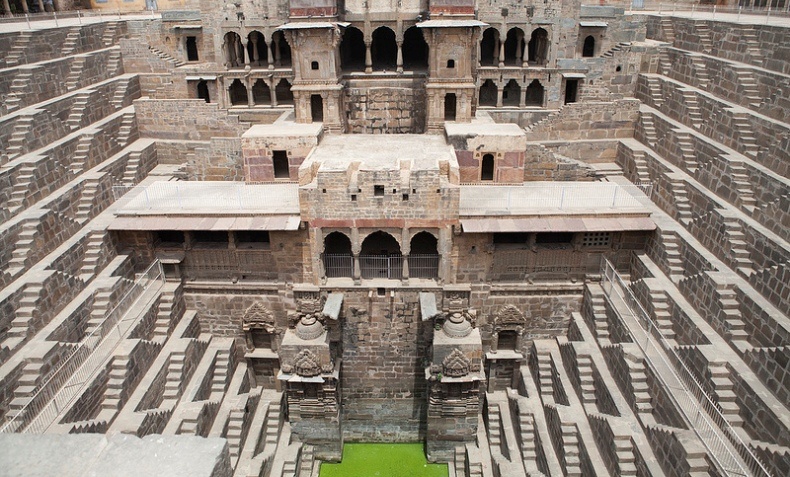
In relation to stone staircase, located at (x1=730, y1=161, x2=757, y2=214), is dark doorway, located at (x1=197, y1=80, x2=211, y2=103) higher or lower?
higher

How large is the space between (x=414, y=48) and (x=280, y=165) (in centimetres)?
1211

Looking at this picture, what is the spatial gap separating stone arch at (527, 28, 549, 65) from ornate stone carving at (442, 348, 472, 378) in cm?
1790

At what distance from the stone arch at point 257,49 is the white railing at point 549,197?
15839mm

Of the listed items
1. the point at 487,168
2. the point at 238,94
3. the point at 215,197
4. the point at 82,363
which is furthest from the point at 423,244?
the point at 238,94

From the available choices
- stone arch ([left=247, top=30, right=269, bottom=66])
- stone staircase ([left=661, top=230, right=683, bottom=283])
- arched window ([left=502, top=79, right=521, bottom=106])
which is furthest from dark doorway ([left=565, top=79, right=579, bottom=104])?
stone arch ([left=247, top=30, right=269, bottom=66])

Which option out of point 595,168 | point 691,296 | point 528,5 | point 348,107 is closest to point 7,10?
point 348,107

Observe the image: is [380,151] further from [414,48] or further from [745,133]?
[745,133]

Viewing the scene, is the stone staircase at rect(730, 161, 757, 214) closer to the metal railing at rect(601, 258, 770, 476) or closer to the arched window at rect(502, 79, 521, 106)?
the metal railing at rect(601, 258, 770, 476)

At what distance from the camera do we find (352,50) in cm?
3164

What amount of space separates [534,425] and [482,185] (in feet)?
31.5

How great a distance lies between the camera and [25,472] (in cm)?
502

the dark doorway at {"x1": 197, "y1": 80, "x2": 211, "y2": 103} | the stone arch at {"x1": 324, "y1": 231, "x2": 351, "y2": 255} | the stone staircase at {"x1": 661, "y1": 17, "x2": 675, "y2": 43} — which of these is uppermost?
the stone staircase at {"x1": 661, "y1": 17, "x2": 675, "y2": 43}

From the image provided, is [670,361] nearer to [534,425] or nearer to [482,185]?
[534,425]

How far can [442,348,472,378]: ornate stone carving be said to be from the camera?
19.0m
